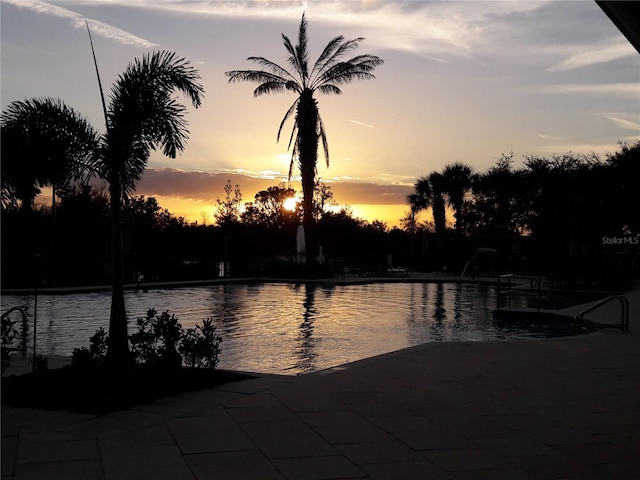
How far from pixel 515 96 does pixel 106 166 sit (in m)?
12.0

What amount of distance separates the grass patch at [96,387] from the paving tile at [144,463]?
1273 mm

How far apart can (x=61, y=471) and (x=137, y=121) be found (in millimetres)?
4475

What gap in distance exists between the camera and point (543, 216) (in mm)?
43969

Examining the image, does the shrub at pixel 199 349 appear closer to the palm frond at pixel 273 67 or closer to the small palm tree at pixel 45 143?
the small palm tree at pixel 45 143

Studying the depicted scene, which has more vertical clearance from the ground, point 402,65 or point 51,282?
point 402,65

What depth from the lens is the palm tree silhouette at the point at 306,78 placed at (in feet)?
102

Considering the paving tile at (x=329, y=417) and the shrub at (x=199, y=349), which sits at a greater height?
the shrub at (x=199, y=349)

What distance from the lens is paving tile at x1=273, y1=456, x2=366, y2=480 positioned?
4500 mm

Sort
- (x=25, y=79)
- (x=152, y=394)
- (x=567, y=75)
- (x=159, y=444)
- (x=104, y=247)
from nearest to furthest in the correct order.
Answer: (x=159, y=444) → (x=152, y=394) → (x=25, y=79) → (x=567, y=75) → (x=104, y=247)

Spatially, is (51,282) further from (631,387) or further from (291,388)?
(631,387)

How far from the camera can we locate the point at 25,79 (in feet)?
28.4

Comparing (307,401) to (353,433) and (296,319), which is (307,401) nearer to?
(353,433)

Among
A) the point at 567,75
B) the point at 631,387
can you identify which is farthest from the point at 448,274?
the point at 631,387

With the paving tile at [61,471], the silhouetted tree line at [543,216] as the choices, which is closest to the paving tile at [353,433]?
the paving tile at [61,471]
